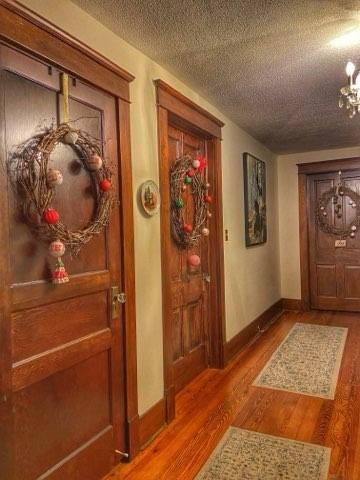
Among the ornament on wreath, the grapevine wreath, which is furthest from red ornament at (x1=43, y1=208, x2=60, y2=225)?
the ornament on wreath

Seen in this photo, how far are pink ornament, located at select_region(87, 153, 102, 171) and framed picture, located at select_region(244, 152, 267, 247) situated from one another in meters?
2.54

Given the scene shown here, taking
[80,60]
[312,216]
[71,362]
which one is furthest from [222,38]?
[312,216]

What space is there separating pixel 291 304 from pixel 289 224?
48.5 inches

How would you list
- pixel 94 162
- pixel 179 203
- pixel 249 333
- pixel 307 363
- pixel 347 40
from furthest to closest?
pixel 249 333
pixel 307 363
pixel 179 203
pixel 347 40
pixel 94 162

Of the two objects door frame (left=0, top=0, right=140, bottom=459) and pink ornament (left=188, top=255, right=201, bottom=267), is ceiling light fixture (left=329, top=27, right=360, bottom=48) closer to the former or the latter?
door frame (left=0, top=0, right=140, bottom=459)

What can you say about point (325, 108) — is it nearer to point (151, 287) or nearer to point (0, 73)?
point (151, 287)

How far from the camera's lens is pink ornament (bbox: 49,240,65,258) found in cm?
155

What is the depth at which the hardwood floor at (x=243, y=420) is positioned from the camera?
2.00 metres

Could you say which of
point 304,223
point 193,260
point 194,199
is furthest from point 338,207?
point 193,260

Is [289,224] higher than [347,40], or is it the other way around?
[347,40]

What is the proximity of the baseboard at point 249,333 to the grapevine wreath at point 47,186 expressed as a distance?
2254mm

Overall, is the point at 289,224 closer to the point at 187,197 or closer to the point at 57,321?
the point at 187,197

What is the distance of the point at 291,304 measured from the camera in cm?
556

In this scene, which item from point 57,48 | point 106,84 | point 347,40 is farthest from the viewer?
point 347,40
